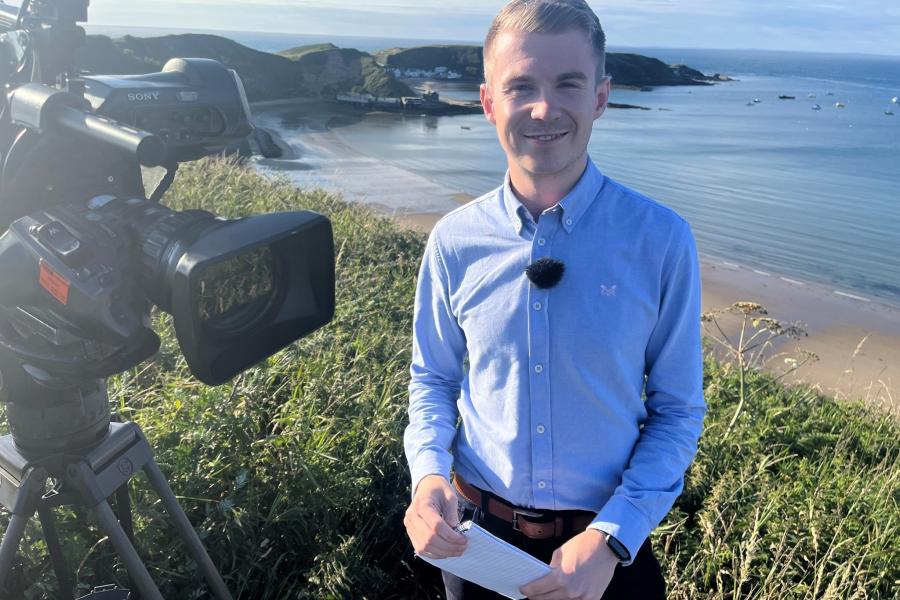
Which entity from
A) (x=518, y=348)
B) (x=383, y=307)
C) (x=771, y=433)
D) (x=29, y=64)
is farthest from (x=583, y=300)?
(x=383, y=307)

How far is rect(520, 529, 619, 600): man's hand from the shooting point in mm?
1331

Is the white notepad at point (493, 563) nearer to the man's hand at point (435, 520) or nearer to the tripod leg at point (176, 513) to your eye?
the man's hand at point (435, 520)

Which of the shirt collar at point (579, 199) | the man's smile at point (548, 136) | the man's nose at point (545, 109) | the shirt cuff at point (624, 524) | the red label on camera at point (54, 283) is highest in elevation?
the man's nose at point (545, 109)

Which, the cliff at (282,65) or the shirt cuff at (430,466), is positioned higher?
the cliff at (282,65)

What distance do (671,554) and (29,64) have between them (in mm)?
2721

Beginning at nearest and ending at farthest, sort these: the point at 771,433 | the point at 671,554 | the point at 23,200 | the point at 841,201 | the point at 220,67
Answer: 1. the point at 23,200
2. the point at 220,67
3. the point at 671,554
4. the point at 771,433
5. the point at 841,201

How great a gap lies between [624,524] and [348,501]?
5.12 feet

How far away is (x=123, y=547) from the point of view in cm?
156

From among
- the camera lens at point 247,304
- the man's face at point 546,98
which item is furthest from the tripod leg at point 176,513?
the man's face at point 546,98

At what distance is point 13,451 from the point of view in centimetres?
165

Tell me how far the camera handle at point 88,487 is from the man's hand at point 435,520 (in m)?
0.66

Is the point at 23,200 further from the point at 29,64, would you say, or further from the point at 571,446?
the point at 571,446

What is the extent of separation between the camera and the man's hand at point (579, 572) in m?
1.33

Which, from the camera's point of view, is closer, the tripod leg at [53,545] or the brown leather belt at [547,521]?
the brown leather belt at [547,521]
